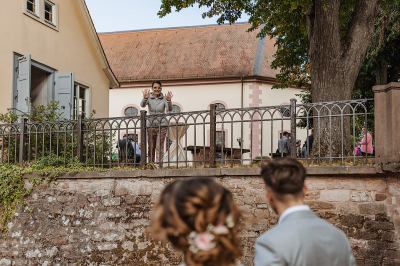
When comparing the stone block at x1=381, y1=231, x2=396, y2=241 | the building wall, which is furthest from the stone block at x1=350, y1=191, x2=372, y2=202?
the building wall

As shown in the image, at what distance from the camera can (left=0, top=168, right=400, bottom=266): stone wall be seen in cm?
759

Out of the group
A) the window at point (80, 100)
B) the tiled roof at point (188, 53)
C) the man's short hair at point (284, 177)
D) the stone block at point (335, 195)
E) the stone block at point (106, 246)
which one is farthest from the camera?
the tiled roof at point (188, 53)

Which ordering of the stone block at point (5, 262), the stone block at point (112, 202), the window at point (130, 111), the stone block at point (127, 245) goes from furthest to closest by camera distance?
the window at point (130, 111), the stone block at point (5, 262), the stone block at point (112, 202), the stone block at point (127, 245)

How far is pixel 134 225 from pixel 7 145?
3880 mm

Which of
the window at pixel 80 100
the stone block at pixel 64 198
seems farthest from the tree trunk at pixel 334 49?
the window at pixel 80 100

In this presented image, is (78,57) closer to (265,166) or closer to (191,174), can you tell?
(191,174)

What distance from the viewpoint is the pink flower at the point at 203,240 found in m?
2.26

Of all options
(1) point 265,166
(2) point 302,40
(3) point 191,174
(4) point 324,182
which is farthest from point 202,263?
(2) point 302,40

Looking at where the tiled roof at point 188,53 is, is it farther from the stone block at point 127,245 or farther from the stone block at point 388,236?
the stone block at point 388,236

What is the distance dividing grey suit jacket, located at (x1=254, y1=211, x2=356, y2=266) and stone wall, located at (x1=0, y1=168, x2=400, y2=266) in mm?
4953

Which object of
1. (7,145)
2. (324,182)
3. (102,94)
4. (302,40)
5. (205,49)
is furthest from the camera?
(205,49)

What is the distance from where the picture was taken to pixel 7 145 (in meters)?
11.2

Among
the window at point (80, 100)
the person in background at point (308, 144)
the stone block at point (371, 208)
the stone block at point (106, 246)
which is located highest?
the window at point (80, 100)

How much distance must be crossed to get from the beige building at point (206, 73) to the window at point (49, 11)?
41.0 ft
